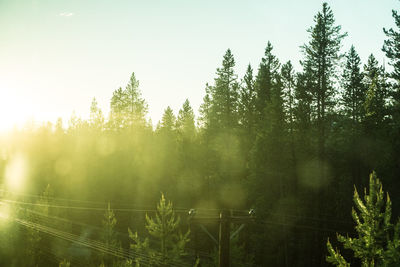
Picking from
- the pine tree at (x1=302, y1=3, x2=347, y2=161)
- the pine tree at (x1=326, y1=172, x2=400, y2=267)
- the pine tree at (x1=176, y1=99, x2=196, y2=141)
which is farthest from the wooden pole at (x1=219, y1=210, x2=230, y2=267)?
the pine tree at (x1=176, y1=99, x2=196, y2=141)

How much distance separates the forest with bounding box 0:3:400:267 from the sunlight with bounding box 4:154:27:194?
2665 centimetres

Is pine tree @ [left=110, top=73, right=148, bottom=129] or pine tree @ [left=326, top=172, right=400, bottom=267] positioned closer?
pine tree @ [left=326, top=172, right=400, bottom=267]

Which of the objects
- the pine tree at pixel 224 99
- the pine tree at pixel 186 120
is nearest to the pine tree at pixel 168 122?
the pine tree at pixel 186 120

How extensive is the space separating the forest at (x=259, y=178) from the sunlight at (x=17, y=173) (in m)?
26.7

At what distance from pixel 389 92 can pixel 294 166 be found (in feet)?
36.6

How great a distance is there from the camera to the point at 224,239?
11.1m

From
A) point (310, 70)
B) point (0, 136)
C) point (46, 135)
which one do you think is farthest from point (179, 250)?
point (0, 136)

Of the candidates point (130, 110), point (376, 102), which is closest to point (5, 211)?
point (130, 110)

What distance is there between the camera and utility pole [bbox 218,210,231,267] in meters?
10.8

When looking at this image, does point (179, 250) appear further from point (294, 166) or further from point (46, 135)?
point (46, 135)

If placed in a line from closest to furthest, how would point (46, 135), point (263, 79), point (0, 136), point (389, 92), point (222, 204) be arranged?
point (389, 92) < point (222, 204) < point (263, 79) < point (46, 135) < point (0, 136)

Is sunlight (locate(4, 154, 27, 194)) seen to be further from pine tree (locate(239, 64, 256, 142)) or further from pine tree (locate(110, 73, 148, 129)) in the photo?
pine tree (locate(239, 64, 256, 142))

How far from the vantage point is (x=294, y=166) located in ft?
104

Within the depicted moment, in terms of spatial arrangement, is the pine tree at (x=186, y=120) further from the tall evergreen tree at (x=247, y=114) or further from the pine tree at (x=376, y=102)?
the pine tree at (x=376, y=102)
